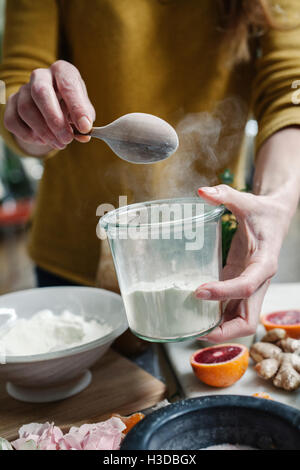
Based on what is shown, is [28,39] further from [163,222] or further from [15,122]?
[163,222]

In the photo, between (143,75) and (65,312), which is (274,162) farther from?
(65,312)


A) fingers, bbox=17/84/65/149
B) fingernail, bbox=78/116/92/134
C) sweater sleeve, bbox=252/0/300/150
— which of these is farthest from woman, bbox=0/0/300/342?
fingernail, bbox=78/116/92/134

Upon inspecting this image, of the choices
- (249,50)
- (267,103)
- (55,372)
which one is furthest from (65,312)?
(249,50)

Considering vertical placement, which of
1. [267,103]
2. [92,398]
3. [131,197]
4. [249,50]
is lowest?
[92,398]

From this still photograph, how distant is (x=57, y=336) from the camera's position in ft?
2.70

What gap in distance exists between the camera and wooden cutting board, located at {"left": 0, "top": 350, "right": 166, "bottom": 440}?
72cm

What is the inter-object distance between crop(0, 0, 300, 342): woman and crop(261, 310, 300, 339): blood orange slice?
234mm

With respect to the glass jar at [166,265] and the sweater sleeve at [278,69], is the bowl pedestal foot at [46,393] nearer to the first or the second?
the glass jar at [166,265]

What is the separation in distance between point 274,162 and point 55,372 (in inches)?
20.4

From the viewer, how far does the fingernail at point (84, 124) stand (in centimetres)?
60

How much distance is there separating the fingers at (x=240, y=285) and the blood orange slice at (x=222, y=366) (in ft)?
0.56

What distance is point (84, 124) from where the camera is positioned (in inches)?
23.5

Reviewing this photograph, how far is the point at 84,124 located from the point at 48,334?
1.32 ft
